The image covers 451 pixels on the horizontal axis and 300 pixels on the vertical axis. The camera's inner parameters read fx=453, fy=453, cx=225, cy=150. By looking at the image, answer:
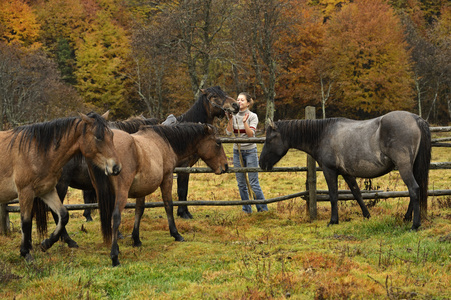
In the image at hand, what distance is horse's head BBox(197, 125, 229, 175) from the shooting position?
7.54 m

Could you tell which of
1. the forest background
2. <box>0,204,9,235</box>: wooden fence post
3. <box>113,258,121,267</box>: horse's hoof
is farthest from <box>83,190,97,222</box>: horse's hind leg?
the forest background

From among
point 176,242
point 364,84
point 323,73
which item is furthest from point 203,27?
point 176,242

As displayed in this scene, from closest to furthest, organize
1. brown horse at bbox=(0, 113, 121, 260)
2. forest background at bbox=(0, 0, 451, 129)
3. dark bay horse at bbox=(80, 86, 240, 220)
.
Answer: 1. brown horse at bbox=(0, 113, 121, 260)
2. dark bay horse at bbox=(80, 86, 240, 220)
3. forest background at bbox=(0, 0, 451, 129)

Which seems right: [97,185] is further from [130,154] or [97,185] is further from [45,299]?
[45,299]

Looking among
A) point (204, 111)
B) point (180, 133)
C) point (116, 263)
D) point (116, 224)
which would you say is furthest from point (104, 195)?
point (204, 111)

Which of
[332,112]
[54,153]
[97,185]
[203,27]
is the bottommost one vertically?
[332,112]

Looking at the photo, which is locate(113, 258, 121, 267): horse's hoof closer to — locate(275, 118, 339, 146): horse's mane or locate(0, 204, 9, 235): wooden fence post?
locate(0, 204, 9, 235): wooden fence post

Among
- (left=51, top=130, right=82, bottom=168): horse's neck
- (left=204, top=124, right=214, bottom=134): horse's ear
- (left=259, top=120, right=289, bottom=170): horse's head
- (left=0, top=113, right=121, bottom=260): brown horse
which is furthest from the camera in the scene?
(left=259, top=120, right=289, bottom=170): horse's head

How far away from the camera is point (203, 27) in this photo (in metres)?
26.5

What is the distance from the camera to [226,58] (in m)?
26.9

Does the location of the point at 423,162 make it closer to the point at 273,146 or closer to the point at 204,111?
the point at 273,146

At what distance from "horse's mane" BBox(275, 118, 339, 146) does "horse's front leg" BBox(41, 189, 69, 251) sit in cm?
404

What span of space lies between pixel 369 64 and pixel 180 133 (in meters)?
32.0

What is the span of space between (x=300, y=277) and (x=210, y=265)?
128 centimetres
